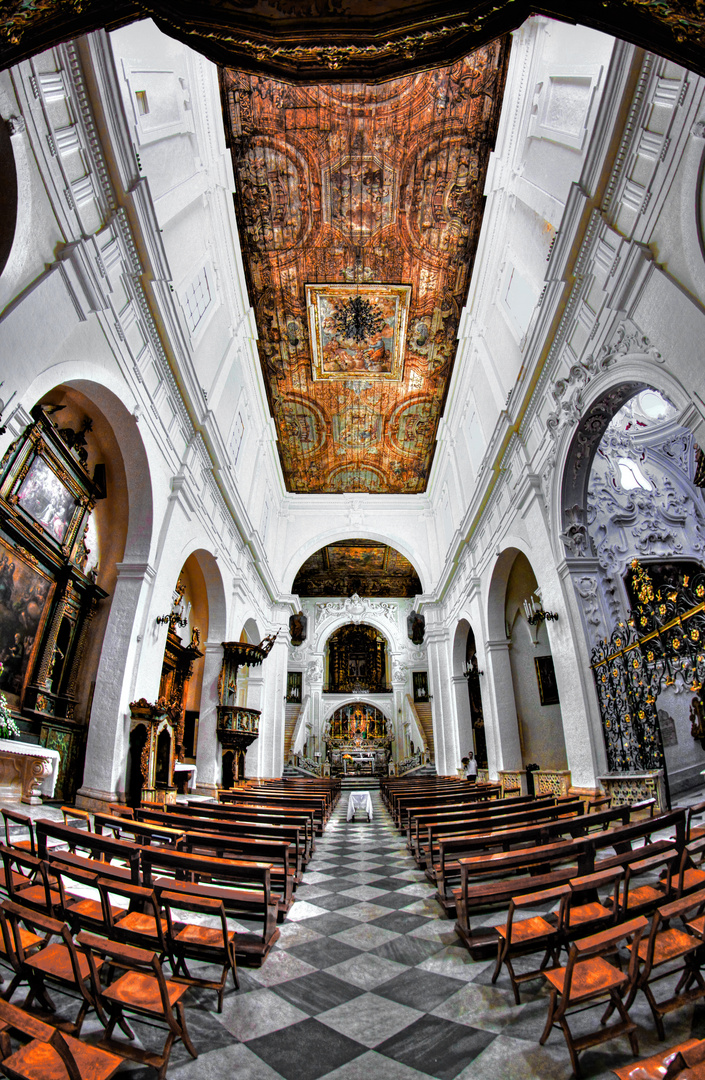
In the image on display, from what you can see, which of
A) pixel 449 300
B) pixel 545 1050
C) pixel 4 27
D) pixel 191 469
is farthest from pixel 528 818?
pixel 449 300

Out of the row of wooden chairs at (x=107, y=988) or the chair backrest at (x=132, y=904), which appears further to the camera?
the chair backrest at (x=132, y=904)

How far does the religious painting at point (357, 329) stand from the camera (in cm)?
1054

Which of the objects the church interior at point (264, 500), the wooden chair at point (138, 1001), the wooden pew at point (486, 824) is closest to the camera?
the wooden chair at point (138, 1001)

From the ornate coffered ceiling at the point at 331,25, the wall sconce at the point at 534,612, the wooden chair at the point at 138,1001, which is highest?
the ornate coffered ceiling at the point at 331,25

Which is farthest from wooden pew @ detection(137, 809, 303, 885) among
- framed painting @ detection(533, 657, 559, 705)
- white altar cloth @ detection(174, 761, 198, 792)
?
framed painting @ detection(533, 657, 559, 705)

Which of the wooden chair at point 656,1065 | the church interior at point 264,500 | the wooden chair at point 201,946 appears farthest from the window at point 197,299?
the wooden chair at point 656,1065

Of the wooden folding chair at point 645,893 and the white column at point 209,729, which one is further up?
the white column at point 209,729

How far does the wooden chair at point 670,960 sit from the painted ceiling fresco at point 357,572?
18169 mm

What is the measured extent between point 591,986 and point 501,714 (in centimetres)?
874

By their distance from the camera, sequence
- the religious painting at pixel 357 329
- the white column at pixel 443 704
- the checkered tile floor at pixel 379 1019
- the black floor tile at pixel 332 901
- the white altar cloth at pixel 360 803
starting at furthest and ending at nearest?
the white column at pixel 443 704, the religious painting at pixel 357 329, the white altar cloth at pixel 360 803, the black floor tile at pixel 332 901, the checkered tile floor at pixel 379 1019

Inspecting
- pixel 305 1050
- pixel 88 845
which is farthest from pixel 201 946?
pixel 88 845

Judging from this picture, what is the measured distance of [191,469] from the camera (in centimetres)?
808

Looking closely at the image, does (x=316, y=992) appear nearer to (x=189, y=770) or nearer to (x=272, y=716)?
(x=189, y=770)

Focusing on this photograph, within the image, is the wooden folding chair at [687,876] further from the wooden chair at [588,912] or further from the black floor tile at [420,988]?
the black floor tile at [420,988]
